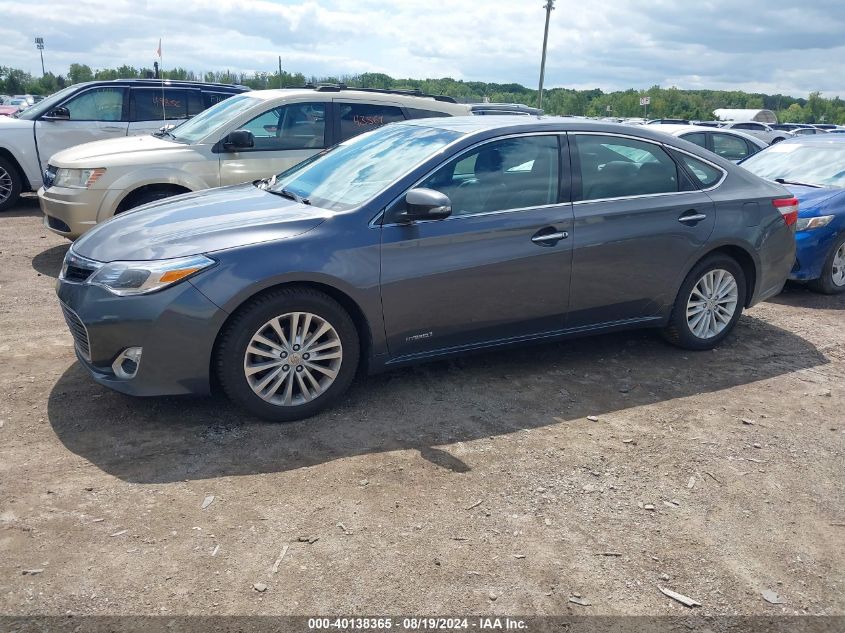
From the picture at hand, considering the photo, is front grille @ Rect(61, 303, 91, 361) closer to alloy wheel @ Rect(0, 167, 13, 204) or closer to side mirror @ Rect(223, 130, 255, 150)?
side mirror @ Rect(223, 130, 255, 150)

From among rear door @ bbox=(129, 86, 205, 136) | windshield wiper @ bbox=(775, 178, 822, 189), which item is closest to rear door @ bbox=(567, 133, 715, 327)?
windshield wiper @ bbox=(775, 178, 822, 189)

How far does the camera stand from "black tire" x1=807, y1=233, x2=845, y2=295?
7.42 m

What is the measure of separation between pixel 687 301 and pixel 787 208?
1.23 metres

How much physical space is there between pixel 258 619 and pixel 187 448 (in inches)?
57.3

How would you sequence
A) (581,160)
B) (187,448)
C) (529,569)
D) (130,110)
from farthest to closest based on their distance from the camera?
(130,110), (581,160), (187,448), (529,569)

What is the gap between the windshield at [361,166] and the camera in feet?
15.1

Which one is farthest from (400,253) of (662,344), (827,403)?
(827,403)

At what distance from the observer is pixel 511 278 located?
468 cm

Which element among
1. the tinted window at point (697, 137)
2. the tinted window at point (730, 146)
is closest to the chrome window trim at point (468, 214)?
the tinted window at point (697, 137)

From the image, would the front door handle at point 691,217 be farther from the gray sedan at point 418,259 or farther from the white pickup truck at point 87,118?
the white pickup truck at point 87,118

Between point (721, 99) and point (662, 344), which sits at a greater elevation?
point (721, 99)

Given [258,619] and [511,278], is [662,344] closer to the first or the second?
[511,278]

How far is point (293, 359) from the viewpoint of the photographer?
→ 4168 millimetres

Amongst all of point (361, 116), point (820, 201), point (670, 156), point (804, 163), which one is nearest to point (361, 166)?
point (670, 156)
